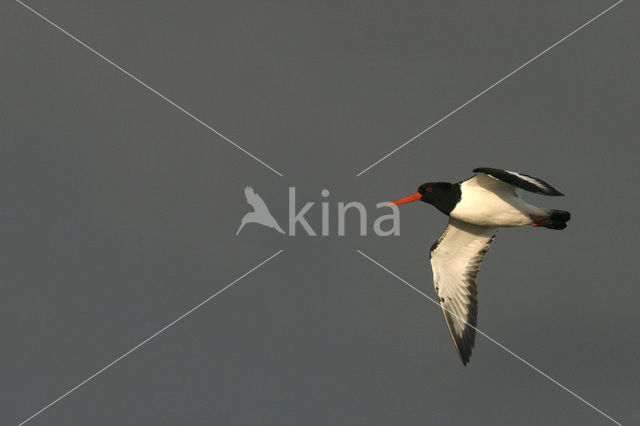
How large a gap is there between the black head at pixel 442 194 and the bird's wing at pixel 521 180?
1.34 m

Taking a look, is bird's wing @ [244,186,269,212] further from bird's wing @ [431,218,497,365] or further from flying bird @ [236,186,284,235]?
bird's wing @ [431,218,497,365]

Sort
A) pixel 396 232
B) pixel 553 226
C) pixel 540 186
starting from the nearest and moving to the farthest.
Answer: pixel 540 186 < pixel 553 226 < pixel 396 232

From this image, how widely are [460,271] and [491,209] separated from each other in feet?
7.40

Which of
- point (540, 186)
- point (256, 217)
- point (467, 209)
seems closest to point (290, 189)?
point (256, 217)

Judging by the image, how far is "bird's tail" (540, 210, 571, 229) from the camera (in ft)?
76.5

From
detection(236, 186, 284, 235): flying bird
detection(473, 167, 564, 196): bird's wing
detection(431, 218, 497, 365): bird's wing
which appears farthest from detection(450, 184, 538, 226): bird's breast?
detection(236, 186, 284, 235): flying bird

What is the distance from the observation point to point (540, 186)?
69.4 feet

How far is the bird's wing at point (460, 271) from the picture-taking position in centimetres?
2519

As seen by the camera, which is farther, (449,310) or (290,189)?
(290,189)

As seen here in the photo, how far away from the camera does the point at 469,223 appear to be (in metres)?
24.6

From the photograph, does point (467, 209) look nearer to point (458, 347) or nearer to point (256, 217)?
point (458, 347)

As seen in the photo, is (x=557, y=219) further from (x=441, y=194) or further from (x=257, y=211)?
(x=257, y=211)

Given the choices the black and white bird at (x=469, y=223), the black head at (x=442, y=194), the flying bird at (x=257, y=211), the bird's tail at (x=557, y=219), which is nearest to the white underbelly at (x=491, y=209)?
the black and white bird at (x=469, y=223)

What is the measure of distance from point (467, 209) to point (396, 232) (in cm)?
187
